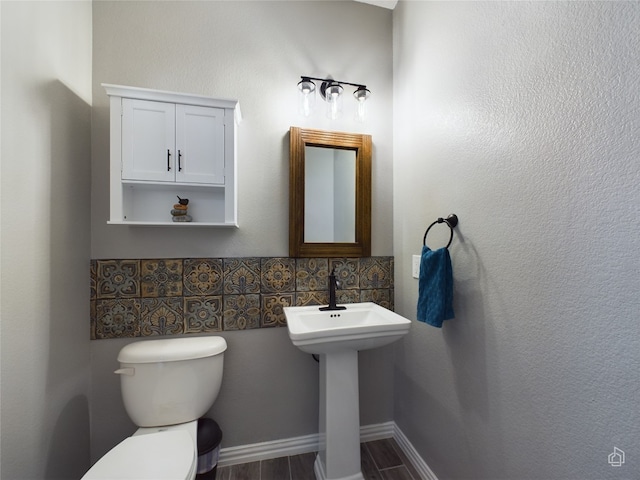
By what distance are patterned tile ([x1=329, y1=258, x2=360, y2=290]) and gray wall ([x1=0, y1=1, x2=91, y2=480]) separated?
4.30ft

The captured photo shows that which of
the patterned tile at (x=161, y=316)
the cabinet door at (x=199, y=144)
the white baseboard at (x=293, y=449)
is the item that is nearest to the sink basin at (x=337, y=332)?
the patterned tile at (x=161, y=316)

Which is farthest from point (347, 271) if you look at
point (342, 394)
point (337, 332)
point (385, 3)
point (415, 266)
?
point (385, 3)

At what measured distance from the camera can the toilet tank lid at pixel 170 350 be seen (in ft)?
4.06

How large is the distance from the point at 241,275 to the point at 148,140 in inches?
32.1

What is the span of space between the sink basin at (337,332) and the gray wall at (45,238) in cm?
99

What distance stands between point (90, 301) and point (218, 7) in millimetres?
1745

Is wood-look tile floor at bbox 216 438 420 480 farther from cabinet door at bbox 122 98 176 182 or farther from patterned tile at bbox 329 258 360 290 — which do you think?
cabinet door at bbox 122 98 176 182

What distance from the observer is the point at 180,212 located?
1.39 meters

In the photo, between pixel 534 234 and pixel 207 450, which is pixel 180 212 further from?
pixel 534 234

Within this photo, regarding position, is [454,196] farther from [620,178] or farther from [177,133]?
[177,133]

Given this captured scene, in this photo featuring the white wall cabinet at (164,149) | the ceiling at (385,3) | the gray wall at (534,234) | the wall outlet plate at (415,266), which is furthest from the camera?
the ceiling at (385,3)

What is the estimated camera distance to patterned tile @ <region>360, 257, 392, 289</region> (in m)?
1.71

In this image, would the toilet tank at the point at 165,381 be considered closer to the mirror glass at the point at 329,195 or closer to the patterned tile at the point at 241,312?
the patterned tile at the point at 241,312

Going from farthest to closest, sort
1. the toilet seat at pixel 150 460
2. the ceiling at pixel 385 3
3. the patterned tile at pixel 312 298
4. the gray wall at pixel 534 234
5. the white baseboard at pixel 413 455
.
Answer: the ceiling at pixel 385 3, the patterned tile at pixel 312 298, the white baseboard at pixel 413 455, the toilet seat at pixel 150 460, the gray wall at pixel 534 234
